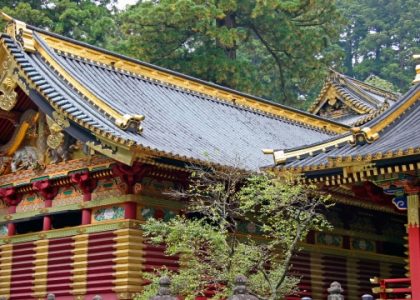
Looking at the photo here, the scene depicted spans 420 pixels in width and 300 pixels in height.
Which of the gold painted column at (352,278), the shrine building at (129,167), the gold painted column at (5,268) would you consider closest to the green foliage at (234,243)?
the shrine building at (129,167)

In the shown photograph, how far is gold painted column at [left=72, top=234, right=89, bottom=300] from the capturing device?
15.9 m

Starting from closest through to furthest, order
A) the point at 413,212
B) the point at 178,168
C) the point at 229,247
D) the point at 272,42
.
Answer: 1. the point at 229,247
2. the point at 413,212
3. the point at 178,168
4. the point at 272,42

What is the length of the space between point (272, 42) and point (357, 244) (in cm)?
1920

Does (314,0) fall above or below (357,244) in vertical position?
above

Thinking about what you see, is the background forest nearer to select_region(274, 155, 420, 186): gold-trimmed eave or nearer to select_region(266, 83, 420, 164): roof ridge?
select_region(266, 83, 420, 164): roof ridge

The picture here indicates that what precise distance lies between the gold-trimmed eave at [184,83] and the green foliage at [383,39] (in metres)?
27.7

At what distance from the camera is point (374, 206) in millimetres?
17609

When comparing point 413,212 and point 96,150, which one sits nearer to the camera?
point 413,212

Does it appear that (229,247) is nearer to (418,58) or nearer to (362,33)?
(418,58)

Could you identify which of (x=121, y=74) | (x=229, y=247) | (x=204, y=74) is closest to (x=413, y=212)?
(x=229, y=247)

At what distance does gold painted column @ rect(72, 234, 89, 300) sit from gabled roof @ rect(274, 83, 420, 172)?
458cm

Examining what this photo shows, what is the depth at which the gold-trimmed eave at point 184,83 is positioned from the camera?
1959cm

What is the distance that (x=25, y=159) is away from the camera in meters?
18.0

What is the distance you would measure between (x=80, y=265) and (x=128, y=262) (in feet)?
4.97
